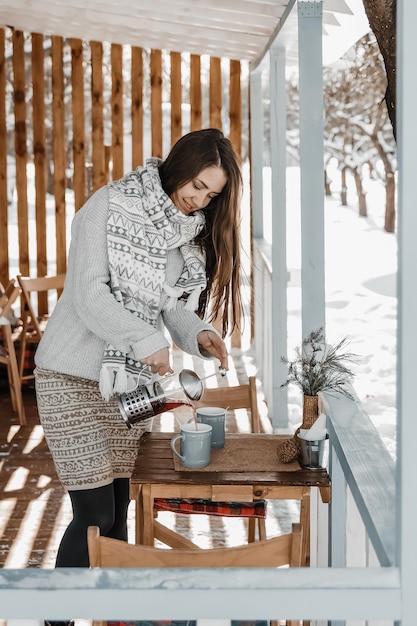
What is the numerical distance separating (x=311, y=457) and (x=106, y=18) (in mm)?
4553

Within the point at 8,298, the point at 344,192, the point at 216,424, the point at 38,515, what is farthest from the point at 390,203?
the point at 216,424

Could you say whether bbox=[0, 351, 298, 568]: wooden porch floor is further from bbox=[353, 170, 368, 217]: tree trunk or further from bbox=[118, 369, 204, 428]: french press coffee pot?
bbox=[353, 170, 368, 217]: tree trunk

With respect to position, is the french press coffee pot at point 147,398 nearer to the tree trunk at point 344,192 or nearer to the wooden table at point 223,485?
the wooden table at point 223,485

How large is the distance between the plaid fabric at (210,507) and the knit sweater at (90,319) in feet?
1.58

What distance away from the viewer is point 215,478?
7.13 ft

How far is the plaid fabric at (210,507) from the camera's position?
8.50ft

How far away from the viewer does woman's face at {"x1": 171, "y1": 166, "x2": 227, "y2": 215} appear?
8.05 feet

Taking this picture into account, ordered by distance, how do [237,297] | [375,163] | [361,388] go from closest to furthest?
[237,297], [361,388], [375,163]

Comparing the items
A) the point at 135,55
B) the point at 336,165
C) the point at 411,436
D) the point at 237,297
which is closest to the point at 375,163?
the point at 336,165

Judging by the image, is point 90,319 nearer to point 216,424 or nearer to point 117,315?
point 117,315

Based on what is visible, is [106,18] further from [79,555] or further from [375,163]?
[375,163]

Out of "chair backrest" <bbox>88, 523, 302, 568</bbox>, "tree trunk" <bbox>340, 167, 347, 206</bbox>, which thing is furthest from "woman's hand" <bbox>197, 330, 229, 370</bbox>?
"tree trunk" <bbox>340, 167, 347, 206</bbox>

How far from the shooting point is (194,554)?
157 centimetres

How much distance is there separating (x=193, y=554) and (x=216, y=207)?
1.25 m
